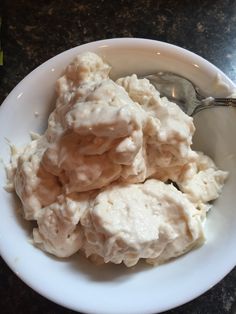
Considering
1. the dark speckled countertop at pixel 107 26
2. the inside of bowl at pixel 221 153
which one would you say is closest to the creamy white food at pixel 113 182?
the inside of bowl at pixel 221 153

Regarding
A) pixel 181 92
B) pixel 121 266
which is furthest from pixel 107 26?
pixel 121 266

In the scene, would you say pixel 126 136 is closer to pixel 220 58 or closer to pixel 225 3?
pixel 220 58

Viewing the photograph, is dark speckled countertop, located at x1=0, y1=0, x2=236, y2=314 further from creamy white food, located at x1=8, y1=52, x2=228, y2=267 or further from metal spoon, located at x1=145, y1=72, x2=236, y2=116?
creamy white food, located at x1=8, y1=52, x2=228, y2=267

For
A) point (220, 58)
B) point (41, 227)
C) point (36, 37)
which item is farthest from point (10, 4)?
point (41, 227)

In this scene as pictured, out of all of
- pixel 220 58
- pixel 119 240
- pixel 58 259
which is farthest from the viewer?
pixel 220 58

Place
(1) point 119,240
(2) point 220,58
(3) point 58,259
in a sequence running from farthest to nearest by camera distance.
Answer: (2) point 220,58 < (3) point 58,259 < (1) point 119,240

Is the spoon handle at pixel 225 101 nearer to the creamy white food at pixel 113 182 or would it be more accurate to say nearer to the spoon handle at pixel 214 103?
the spoon handle at pixel 214 103

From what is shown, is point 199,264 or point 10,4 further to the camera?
point 10,4

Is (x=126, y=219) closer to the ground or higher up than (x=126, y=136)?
closer to the ground
